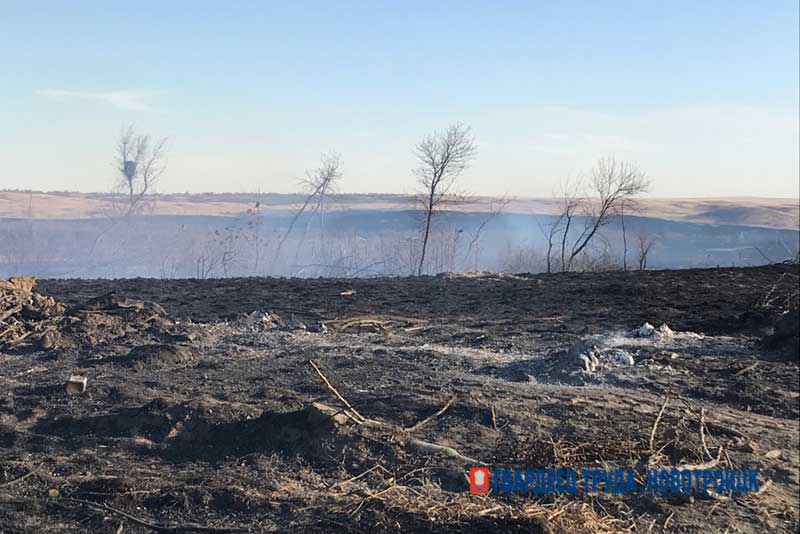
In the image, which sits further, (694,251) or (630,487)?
(694,251)

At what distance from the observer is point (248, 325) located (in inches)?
509

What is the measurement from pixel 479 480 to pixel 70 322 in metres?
8.40

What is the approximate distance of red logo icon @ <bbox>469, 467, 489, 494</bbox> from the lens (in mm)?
5754

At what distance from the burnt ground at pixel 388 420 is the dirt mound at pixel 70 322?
0.33 ft

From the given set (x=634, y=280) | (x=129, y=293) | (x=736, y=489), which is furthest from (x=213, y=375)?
(x=634, y=280)

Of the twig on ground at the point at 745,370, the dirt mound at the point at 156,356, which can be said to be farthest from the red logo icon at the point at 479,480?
the dirt mound at the point at 156,356

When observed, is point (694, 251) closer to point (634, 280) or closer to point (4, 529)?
point (634, 280)

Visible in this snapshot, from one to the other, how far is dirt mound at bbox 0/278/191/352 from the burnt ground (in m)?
0.10

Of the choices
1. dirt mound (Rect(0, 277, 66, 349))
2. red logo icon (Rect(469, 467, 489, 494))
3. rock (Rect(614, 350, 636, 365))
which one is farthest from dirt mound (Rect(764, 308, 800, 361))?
dirt mound (Rect(0, 277, 66, 349))

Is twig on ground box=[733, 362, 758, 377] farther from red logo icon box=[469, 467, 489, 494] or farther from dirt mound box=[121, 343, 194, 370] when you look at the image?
dirt mound box=[121, 343, 194, 370]

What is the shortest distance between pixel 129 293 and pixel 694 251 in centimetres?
4620

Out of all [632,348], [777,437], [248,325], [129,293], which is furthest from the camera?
[129,293]

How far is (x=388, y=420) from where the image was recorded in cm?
713

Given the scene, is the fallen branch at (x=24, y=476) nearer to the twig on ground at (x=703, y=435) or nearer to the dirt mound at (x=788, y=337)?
the twig on ground at (x=703, y=435)
